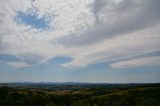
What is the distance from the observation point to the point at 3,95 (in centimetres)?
12838

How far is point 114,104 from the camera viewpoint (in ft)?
474

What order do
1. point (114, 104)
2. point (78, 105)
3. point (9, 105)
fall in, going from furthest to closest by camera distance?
point (114, 104) < point (78, 105) < point (9, 105)

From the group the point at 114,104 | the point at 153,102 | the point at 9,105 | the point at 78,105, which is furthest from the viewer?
the point at 114,104

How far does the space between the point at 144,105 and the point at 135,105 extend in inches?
248

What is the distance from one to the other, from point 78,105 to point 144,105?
122ft

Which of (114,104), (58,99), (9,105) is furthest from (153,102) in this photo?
(9,105)

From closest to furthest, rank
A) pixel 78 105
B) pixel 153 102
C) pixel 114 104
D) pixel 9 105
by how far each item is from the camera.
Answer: pixel 9 105
pixel 78 105
pixel 153 102
pixel 114 104

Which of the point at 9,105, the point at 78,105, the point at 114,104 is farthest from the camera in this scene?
the point at 114,104

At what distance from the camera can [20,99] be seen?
4966 inches

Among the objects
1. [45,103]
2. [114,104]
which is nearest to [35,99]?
[45,103]

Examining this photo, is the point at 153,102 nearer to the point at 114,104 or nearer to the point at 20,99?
the point at 114,104

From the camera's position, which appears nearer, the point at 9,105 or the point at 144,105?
the point at 9,105

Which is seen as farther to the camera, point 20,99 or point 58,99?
point 58,99

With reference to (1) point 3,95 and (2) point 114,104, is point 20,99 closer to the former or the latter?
(1) point 3,95
